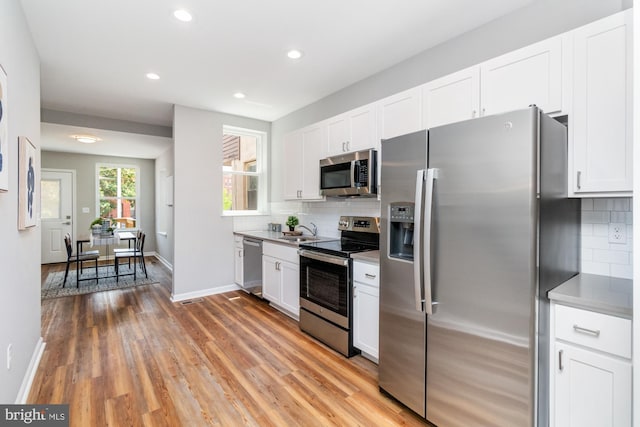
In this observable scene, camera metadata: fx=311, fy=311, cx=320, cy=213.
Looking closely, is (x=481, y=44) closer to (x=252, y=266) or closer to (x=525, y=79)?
(x=525, y=79)

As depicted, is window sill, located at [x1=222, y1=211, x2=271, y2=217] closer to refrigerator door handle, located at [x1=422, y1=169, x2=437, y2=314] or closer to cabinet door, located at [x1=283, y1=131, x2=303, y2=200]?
cabinet door, located at [x1=283, y1=131, x2=303, y2=200]

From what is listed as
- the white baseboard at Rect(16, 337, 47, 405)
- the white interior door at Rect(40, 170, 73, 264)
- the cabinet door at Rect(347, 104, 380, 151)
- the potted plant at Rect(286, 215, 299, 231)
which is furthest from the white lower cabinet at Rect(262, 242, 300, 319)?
the white interior door at Rect(40, 170, 73, 264)

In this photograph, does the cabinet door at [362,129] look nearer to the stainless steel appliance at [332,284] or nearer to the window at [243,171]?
the stainless steel appliance at [332,284]

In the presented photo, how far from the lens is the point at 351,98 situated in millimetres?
3695

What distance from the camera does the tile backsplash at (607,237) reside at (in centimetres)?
181

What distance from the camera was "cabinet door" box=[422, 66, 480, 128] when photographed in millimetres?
2146

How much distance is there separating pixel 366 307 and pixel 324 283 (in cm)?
53

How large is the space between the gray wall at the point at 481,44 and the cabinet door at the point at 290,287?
2.00 meters

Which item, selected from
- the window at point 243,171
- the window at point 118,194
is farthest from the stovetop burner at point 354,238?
the window at point 118,194

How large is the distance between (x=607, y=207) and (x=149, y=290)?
554cm

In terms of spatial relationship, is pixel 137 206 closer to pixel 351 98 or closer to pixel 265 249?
pixel 265 249

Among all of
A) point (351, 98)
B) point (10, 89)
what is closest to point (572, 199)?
point (351, 98)

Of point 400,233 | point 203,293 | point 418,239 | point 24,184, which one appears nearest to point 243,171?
point 203,293

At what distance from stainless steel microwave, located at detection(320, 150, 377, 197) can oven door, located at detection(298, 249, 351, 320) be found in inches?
26.6
